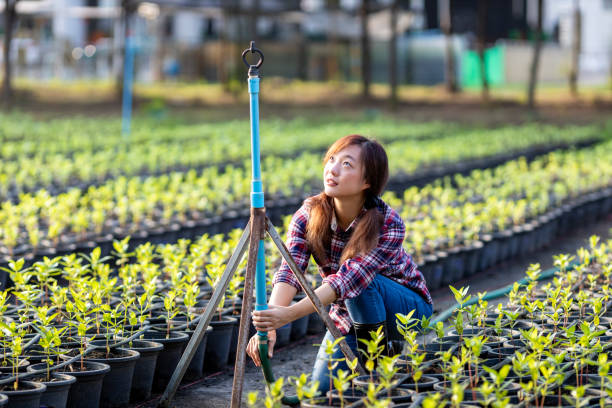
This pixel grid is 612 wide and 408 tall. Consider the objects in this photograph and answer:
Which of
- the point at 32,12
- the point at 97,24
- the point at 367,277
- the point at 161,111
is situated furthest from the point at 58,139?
the point at 97,24

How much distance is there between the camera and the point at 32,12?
2808 cm

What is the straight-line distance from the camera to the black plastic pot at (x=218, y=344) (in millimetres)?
4043

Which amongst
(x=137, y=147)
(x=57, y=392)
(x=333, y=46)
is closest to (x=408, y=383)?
(x=57, y=392)

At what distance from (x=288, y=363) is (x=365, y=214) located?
1.29 metres

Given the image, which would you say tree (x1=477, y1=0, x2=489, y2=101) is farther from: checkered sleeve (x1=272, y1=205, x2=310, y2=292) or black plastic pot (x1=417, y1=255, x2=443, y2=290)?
checkered sleeve (x1=272, y1=205, x2=310, y2=292)

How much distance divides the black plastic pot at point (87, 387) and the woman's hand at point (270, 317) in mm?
689

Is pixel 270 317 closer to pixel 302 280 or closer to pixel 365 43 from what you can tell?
pixel 302 280

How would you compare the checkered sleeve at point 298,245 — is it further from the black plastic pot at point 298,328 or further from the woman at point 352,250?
Answer: the black plastic pot at point 298,328

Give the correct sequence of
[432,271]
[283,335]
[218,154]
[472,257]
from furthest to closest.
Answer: [218,154]
[472,257]
[432,271]
[283,335]

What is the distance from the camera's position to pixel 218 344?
13.3 ft

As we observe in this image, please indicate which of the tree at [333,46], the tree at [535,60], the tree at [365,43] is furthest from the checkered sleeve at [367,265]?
the tree at [333,46]

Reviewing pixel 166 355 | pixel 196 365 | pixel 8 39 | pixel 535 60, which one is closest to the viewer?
pixel 166 355

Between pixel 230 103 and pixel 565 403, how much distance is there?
1879 centimetres

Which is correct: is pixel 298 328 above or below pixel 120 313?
below
